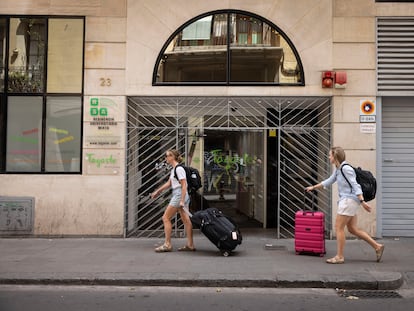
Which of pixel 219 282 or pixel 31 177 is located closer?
pixel 219 282

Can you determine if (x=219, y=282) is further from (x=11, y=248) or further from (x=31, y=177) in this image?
(x=31, y=177)

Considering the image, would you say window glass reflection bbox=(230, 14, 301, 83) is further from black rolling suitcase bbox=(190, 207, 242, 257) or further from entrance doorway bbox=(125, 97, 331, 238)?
black rolling suitcase bbox=(190, 207, 242, 257)

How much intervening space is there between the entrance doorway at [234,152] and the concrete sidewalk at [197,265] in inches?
48.9

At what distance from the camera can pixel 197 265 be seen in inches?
287

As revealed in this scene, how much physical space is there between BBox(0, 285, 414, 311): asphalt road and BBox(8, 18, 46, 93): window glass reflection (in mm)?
4956

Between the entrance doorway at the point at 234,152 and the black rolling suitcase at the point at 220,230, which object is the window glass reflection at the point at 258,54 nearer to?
the entrance doorway at the point at 234,152

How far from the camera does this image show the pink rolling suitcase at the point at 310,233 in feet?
26.0

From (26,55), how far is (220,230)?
5840mm

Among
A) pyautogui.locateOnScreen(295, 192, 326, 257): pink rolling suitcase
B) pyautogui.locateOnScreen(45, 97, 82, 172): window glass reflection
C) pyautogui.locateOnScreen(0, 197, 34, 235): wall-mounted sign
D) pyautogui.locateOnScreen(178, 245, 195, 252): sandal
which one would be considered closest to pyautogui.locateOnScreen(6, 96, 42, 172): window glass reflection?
pyautogui.locateOnScreen(45, 97, 82, 172): window glass reflection

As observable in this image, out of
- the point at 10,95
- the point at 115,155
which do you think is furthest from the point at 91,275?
the point at 10,95

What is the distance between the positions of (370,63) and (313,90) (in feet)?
4.30

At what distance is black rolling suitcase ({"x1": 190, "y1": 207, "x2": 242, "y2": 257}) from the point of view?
7836mm

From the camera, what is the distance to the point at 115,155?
9781mm

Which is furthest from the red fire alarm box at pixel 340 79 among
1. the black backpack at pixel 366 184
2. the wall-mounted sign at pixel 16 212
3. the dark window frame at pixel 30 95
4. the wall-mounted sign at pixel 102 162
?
the wall-mounted sign at pixel 16 212
